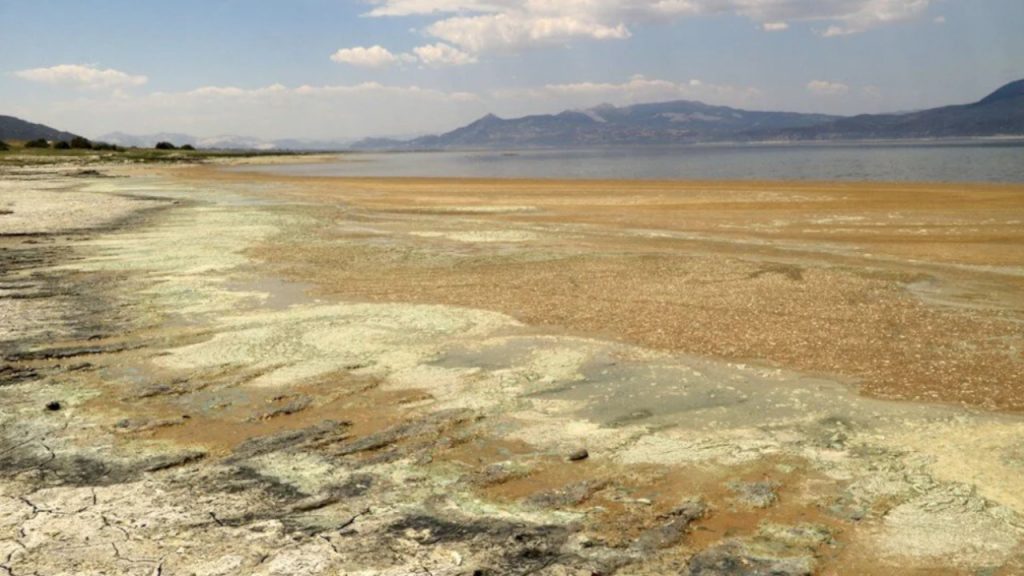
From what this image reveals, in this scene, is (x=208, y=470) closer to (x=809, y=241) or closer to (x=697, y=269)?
(x=697, y=269)

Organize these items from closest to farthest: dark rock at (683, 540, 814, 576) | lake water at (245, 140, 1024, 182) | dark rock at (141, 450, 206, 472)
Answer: dark rock at (683, 540, 814, 576)
dark rock at (141, 450, 206, 472)
lake water at (245, 140, 1024, 182)

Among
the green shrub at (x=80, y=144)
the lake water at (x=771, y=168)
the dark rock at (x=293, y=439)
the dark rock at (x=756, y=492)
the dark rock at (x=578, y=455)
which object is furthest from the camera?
the green shrub at (x=80, y=144)

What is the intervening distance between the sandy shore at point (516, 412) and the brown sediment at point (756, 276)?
109 mm

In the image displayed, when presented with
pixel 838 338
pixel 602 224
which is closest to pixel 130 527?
pixel 838 338

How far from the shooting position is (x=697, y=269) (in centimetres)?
1780

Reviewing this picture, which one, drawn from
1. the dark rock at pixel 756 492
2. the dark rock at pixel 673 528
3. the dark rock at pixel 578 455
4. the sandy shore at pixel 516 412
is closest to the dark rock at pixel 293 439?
the sandy shore at pixel 516 412

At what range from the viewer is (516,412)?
344 inches

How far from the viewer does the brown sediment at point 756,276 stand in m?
10.9

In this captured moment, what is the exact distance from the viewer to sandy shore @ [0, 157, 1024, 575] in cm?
567

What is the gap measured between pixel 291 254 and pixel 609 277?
9.07 m

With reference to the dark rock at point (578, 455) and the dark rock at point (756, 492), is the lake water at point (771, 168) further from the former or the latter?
the dark rock at point (578, 455)

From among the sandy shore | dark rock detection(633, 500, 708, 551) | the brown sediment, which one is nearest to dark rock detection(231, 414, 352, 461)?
the sandy shore

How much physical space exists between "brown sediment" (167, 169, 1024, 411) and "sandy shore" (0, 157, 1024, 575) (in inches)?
4.3

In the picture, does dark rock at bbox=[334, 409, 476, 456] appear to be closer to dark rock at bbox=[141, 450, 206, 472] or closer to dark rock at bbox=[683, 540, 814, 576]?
dark rock at bbox=[141, 450, 206, 472]
